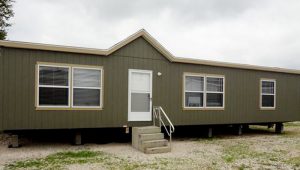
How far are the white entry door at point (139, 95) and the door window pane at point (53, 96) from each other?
82.1 inches

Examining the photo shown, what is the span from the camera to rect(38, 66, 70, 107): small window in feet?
24.7

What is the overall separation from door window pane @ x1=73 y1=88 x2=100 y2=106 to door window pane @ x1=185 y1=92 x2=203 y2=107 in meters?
3.41

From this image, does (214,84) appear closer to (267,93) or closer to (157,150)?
(267,93)

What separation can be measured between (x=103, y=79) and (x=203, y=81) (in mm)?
4020

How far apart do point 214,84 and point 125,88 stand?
12.5 ft

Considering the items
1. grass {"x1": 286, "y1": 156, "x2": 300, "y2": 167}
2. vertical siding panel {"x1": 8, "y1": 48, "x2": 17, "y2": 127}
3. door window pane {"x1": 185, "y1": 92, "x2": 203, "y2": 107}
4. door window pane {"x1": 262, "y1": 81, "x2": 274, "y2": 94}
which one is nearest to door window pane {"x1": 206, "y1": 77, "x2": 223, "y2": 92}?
door window pane {"x1": 185, "y1": 92, "x2": 203, "y2": 107}

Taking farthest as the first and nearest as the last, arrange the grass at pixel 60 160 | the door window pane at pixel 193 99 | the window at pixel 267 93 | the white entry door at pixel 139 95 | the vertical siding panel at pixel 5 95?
the window at pixel 267 93 < the door window pane at pixel 193 99 < the white entry door at pixel 139 95 < the vertical siding panel at pixel 5 95 < the grass at pixel 60 160

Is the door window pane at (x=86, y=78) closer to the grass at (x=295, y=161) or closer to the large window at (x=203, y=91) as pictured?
the large window at (x=203, y=91)

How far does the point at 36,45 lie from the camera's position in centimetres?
738

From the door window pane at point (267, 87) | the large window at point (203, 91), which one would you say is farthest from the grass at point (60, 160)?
the door window pane at point (267, 87)

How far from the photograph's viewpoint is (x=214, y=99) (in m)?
10.3

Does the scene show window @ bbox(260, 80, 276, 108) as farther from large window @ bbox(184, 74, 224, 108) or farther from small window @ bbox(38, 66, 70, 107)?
small window @ bbox(38, 66, 70, 107)

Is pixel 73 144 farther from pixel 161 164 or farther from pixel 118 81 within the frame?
pixel 161 164

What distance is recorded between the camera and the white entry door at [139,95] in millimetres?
8734
